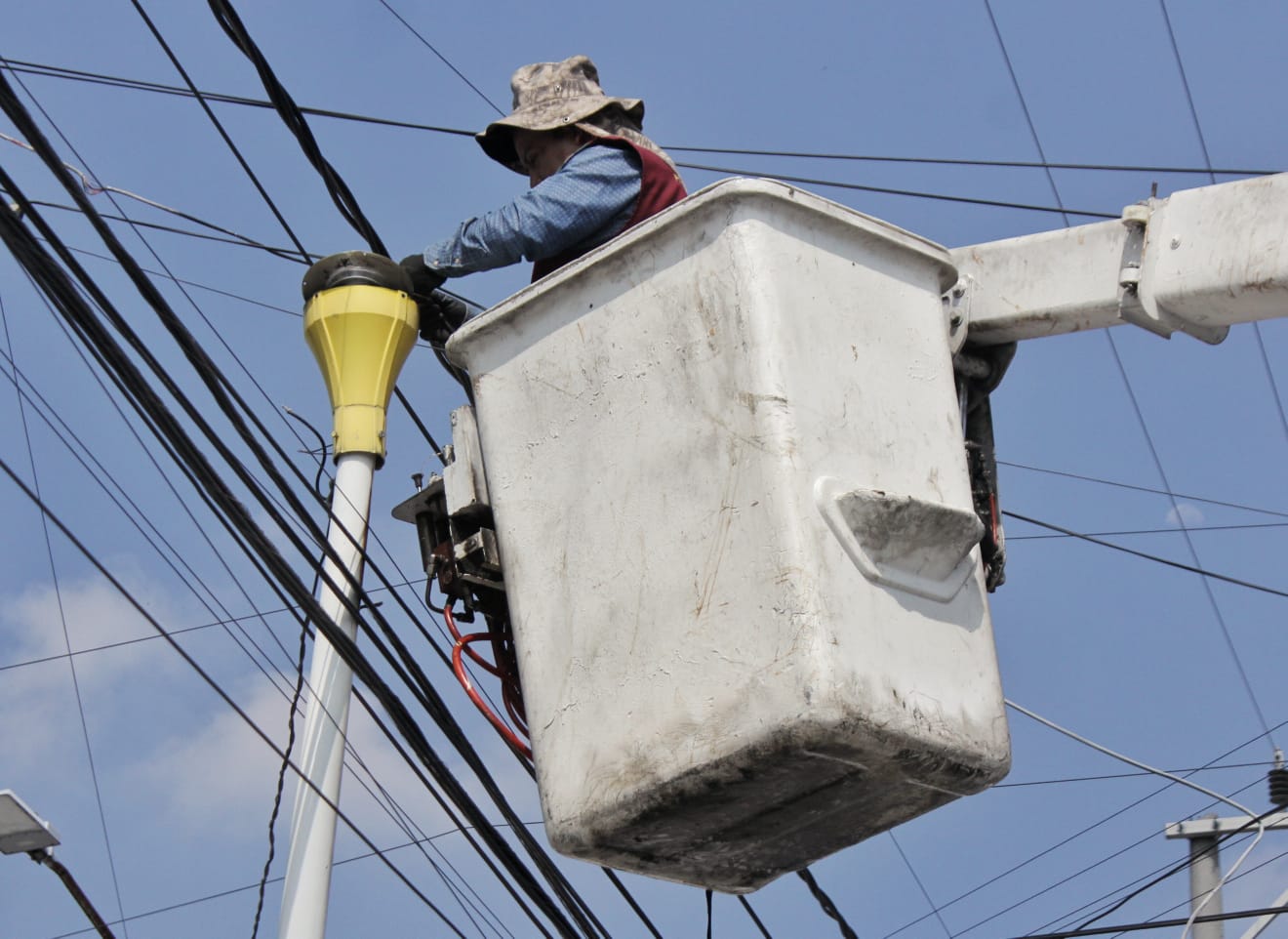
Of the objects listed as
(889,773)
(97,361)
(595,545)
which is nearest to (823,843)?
(889,773)

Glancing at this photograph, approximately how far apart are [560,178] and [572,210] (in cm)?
8

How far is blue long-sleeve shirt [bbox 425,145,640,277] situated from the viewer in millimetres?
4047

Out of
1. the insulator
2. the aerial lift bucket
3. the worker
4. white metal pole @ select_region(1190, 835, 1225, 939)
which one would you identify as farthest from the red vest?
white metal pole @ select_region(1190, 835, 1225, 939)

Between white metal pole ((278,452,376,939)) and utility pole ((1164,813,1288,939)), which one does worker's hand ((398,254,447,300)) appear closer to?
white metal pole ((278,452,376,939))

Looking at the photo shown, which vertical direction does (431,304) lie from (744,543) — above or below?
above

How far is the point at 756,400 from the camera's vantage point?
127 inches

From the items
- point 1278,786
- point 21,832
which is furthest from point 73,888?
point 1278,786

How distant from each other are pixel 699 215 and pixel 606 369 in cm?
32

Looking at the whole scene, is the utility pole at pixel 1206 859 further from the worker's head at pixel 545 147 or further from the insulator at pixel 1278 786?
the worker's head at pixel 545 147

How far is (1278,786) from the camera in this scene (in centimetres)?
968

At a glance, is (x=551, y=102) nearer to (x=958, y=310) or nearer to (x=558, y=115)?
(x=558, y=115)

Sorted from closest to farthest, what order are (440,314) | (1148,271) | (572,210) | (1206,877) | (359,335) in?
1. (1148,271)
2. (572,210)
3. (359,335)
4. (440,314)
5. (1206,877)

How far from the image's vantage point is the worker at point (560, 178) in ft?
13.3

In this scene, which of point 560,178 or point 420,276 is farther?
point 420,276
